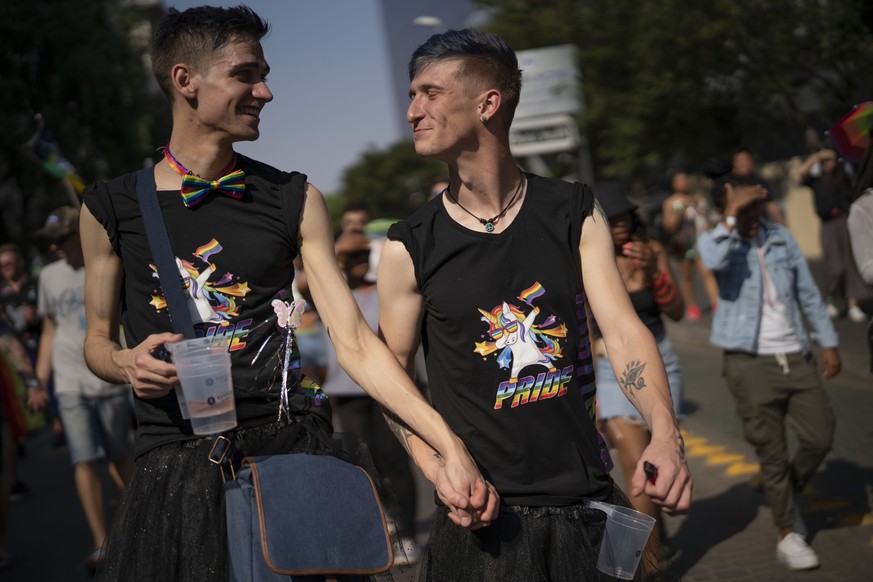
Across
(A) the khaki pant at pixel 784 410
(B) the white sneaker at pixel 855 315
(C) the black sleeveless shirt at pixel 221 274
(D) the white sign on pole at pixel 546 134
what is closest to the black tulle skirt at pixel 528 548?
(C) the black sleeveless shirt at pixel 221 274

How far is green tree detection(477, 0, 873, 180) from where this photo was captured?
67.3 feet

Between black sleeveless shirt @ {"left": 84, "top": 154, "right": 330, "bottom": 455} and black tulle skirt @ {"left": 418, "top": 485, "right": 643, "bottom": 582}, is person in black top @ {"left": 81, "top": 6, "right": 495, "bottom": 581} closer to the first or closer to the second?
black sleeveless shirt @ {"left": 84, "top": 154, "right": 330, "bottom": 455}

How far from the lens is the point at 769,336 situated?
254 inches

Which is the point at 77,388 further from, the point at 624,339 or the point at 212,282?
the point at 624,339

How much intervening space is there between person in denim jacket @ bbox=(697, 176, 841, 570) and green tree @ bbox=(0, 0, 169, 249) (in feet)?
85.1

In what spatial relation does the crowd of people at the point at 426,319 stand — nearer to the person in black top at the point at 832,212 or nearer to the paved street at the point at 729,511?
the paved street at the point at 729,511

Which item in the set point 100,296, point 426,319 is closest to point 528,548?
point 426,319

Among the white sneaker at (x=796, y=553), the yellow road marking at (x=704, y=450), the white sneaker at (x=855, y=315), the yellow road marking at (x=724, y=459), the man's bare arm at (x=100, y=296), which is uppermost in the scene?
the man's bare arm at (x=100, y=296)

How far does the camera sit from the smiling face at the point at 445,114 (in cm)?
333

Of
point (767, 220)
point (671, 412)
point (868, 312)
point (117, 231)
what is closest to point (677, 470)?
point (671, 412)

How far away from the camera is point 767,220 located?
22.0ft

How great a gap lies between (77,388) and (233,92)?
4.90 metres

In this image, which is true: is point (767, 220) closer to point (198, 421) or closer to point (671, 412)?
point (671, 412)

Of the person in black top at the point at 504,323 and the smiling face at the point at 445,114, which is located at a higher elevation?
the smiling face at the point at 445,114
